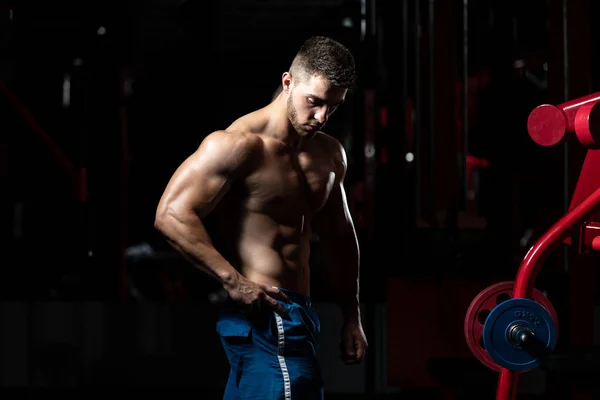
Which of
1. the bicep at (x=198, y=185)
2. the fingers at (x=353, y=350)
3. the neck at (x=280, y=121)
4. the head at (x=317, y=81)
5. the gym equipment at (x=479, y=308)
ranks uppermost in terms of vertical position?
the head at (x=317, y=81)

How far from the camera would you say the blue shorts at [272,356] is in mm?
1897

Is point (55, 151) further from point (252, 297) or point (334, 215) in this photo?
point (252, 297)

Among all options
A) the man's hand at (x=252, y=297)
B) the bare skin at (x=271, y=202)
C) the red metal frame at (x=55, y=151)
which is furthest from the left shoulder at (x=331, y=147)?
the red metal frame at (x=55, y=151)

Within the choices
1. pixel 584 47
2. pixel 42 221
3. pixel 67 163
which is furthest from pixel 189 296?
pixel 584 47

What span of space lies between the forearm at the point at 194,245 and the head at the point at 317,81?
0.39 meters

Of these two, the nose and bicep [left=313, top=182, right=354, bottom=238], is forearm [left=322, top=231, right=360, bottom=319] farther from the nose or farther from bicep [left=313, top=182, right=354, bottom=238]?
the nose

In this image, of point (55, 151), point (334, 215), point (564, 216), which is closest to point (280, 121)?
point (334, 215)

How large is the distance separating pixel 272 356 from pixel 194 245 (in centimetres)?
35

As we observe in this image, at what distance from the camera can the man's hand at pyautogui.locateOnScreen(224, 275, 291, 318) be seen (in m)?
1.86

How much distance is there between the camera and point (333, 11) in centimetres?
618

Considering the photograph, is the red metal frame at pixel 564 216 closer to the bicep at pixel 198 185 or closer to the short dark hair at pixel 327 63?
the short dark hair at pixel 327 63

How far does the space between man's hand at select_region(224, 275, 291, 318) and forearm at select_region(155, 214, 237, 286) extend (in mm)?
27

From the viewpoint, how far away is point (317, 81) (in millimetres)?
1902

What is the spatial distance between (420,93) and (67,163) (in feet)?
5.26
